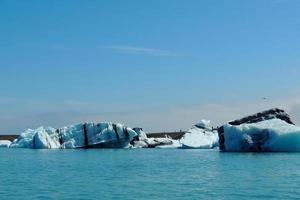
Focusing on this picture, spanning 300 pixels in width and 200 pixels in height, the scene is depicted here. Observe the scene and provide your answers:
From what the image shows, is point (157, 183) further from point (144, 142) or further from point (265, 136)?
point (144, 142)

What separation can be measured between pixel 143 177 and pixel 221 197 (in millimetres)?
7075

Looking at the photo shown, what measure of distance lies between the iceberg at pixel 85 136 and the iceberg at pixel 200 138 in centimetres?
603

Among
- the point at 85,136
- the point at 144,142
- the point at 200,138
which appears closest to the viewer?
the point at 85,136

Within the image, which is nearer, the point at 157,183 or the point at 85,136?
the point at 157,183

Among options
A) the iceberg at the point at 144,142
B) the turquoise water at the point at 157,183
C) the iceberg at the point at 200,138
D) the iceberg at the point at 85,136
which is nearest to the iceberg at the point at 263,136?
the turquoise water at the point at 157,183

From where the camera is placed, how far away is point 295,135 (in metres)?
41.0

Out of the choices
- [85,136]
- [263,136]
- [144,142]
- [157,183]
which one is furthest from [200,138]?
[157,183]

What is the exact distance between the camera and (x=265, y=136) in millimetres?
42250

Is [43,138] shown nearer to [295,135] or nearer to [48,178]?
[295,135]

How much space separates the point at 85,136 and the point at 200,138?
502 inches

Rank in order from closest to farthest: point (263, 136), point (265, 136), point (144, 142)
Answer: point (265, 136) → point (263, 136) → point (144, 142)

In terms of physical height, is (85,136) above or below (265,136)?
above

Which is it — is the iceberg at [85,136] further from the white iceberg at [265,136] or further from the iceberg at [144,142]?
the white iceberg at [265,136]

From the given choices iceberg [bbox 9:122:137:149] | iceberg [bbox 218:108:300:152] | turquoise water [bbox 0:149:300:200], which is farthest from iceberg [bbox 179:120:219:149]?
turquoise water [bbox 0:149:300:200]
